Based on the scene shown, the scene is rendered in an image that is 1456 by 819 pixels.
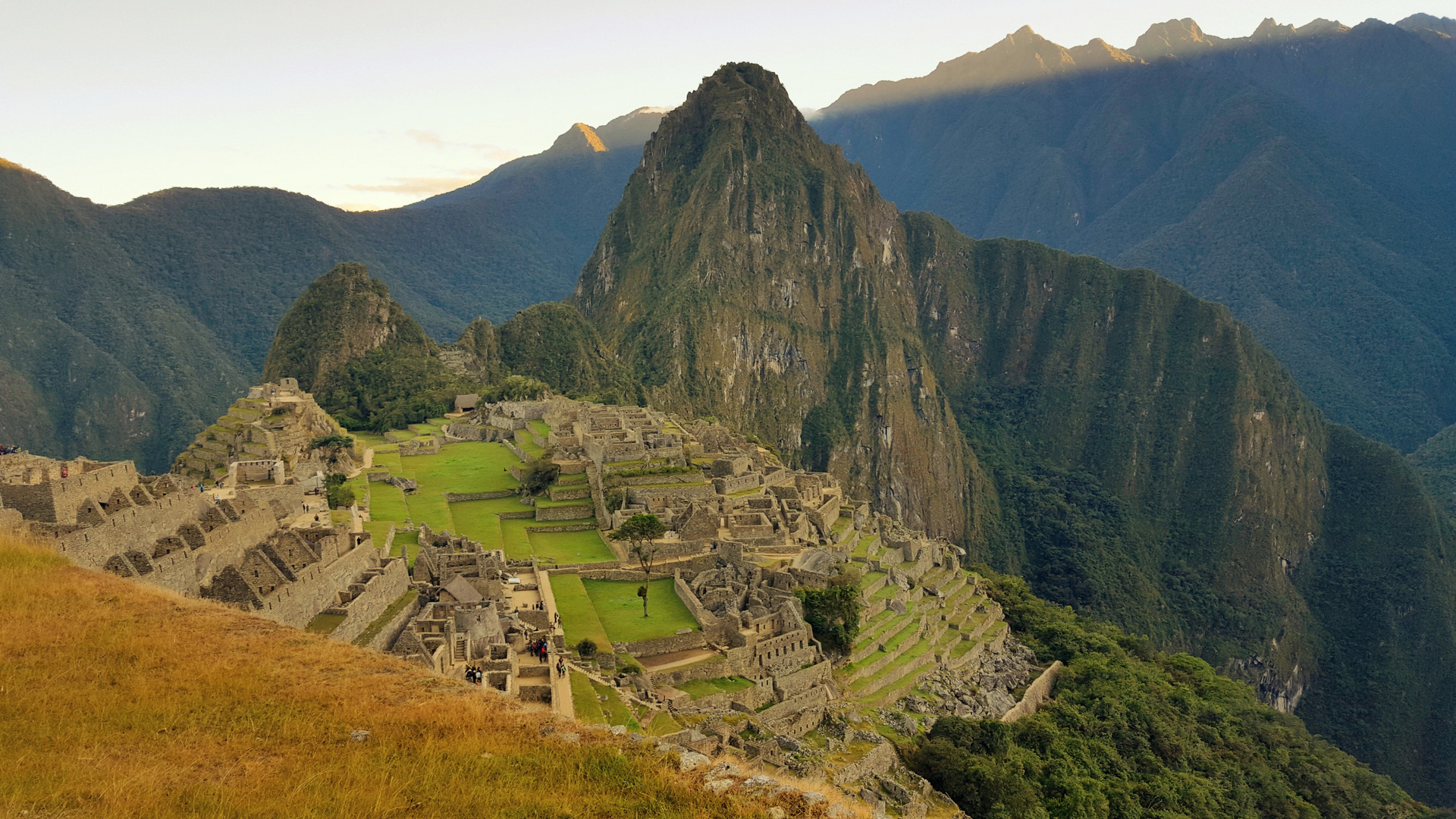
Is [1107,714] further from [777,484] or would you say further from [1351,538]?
[1351,538]

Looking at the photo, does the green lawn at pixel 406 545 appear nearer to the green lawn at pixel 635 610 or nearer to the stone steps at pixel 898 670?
the green lawn at pixel 635 610

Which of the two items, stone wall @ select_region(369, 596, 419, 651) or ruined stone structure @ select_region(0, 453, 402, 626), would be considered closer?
ruined stone structure @ select_region(0, 453, 402, 626)

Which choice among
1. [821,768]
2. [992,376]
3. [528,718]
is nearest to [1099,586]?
[992,376]

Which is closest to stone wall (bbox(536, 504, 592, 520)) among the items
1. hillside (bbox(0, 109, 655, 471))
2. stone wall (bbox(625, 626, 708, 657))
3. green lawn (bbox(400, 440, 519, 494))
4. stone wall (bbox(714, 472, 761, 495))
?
green lawn (bbox(400, 440, 519, 494))

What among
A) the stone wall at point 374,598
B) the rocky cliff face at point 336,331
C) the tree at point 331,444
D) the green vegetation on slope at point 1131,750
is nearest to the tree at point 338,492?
the tree at point 331,444

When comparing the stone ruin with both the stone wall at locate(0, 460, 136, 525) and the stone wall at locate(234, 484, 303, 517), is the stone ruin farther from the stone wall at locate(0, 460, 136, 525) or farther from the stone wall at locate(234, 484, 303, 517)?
the stone wall at locate(234, 484, 303, 517)
